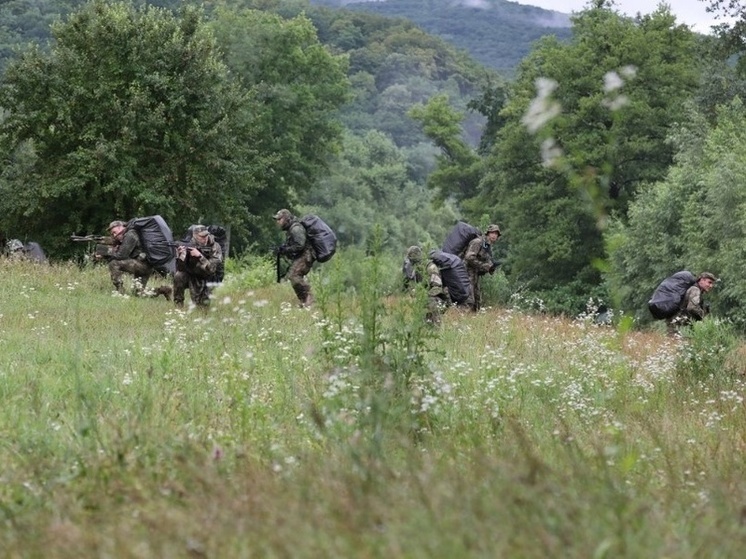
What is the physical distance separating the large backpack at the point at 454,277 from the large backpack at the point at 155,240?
5576mm

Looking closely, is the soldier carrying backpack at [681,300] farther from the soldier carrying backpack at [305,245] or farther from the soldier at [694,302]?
the soldier carrying backpack at [305,245]

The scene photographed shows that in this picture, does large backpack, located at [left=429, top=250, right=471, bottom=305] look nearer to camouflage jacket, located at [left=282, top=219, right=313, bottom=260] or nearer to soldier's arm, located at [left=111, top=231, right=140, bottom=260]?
camouflage jacket, located at [left=282, top=219, right=313, bottom=260]

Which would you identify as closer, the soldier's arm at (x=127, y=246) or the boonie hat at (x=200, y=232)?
the boonie hat at (x=200, y=232)

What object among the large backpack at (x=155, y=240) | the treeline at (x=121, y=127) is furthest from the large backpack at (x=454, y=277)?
the treeline at (x=121, y=127)

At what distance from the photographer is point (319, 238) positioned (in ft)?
59.4

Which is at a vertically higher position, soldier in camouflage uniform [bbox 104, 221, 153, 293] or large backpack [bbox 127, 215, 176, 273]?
large backpack [bbox 127, 215, 176, 273]

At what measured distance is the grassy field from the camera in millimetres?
3219

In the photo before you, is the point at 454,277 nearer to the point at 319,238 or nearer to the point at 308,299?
the point at 319,238

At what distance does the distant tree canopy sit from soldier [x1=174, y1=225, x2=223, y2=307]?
13655 mm

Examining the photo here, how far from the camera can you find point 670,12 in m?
47.7

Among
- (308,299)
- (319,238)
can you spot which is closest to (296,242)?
(319,238)

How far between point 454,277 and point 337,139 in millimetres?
39794

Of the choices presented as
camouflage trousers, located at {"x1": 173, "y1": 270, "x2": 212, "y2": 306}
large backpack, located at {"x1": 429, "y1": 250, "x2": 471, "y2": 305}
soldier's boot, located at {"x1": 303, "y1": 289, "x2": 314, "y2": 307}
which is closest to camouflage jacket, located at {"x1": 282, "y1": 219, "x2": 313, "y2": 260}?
soldier's boot, located at {"x1": 303, "y1": 289, "x2": 314, "y2": 307}

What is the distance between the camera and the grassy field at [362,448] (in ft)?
10.6
